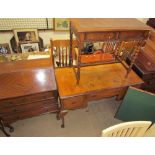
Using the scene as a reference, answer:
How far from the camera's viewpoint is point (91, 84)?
1934 mm

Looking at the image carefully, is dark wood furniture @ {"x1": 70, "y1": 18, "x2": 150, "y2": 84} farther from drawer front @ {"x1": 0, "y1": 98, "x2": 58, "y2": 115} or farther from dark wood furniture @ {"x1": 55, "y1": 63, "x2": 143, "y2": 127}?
drawer front @ {"x1": 0, "y1": 98, "x2": 58, "y2": 115}

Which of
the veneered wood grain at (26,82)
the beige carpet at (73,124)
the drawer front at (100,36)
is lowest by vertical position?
the beige carpet at (73,124)

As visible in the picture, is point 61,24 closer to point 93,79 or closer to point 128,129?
point 93,79

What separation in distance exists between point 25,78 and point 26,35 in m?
1.15

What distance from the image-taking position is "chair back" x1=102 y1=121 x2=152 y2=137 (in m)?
1.30

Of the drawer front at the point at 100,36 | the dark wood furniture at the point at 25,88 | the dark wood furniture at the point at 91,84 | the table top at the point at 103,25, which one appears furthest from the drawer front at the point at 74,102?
the table top at the point at 103,25

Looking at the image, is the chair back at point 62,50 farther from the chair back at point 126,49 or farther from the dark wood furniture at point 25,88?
the chair back at point 126,49

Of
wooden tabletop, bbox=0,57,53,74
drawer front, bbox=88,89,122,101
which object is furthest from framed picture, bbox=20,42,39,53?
Answer: drawer front, bbox=88,89,122,101

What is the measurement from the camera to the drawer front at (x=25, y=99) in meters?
1.67

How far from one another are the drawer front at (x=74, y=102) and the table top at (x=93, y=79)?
0.09 m

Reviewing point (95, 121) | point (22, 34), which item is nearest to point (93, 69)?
point (95, 121)

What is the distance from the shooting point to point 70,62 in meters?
2.13

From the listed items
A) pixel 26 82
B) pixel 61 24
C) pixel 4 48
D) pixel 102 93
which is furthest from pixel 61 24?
pixel 102 93

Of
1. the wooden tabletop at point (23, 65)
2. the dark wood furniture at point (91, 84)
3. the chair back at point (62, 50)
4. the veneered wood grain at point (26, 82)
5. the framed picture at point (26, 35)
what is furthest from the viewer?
the framed picture at point (26, 35)
